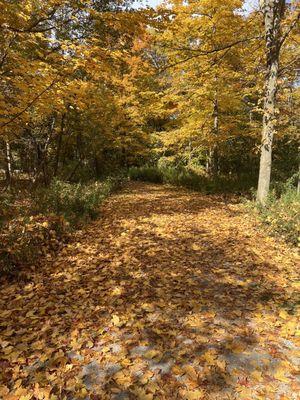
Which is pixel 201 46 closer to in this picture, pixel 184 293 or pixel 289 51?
pixel 289 51

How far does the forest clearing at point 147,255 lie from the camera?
3293mm

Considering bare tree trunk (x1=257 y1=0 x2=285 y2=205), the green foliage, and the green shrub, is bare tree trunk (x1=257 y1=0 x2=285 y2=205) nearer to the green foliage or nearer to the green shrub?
the green foliage

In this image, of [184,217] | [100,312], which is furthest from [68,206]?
[100,312]

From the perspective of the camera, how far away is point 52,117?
13930mm

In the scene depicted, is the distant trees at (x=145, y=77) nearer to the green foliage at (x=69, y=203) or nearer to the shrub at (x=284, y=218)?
the shrub at (x=284, y=218)

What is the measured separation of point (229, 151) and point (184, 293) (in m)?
12.7

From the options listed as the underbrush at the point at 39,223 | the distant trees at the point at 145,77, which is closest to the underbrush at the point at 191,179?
the distant trees at the point at 145,77

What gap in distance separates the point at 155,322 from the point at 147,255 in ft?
8.04

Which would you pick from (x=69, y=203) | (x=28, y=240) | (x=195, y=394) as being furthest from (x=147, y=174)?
(x=195, y=394)

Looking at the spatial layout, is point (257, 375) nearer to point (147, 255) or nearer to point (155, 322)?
point (155, 322)

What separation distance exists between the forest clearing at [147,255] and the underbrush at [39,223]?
1.5 inches

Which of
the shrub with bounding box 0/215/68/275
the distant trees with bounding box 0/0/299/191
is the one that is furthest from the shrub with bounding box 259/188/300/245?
the shrub with bounding box 0/215/68/275

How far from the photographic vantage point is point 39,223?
6.81m

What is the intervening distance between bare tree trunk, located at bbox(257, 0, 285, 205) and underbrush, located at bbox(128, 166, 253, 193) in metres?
3.89
